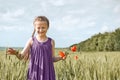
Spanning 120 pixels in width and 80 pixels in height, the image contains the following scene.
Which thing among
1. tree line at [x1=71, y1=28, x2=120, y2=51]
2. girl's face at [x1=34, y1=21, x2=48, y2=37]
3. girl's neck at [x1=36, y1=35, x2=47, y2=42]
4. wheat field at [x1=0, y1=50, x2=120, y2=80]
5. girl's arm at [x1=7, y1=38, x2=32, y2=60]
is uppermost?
tree line at [x1=71, y1=28, x2=120, y2=51]

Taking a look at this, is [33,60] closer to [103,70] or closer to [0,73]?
[0,73]

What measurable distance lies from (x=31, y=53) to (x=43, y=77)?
244 mm

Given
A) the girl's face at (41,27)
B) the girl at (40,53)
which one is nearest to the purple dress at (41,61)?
the girl at (40,53)

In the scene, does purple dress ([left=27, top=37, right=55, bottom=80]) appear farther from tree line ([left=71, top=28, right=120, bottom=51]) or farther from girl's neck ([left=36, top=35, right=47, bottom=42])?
tree line ([left=71, top=28, right=120, bottom=51])

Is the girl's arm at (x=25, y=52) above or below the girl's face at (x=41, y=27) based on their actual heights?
below

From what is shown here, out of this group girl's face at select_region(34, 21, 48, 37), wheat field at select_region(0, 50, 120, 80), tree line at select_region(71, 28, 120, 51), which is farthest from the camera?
tree line at select_region(71, 28, 120, 51)

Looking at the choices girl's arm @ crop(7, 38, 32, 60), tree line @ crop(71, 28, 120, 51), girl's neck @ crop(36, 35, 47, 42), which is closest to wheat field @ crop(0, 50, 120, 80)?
girl's arm @ crop(7, 38, 32, 60)

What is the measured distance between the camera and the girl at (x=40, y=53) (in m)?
3.25

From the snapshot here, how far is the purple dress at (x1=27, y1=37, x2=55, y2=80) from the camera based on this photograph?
3.26m

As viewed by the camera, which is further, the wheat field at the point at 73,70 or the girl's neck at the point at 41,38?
the girl's neck at the point at 41,38

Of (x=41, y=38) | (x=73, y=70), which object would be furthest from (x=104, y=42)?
(x=41, y=38)

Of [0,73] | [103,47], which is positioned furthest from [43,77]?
[103,47]

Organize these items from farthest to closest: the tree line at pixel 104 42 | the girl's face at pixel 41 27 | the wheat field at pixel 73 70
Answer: the tree line at pixel 104 42 → the girl's face at pixel 41 27 → the wheat field at pixel 73 70

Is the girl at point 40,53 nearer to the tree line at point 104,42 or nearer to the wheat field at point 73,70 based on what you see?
the wheat field at point 73,70
